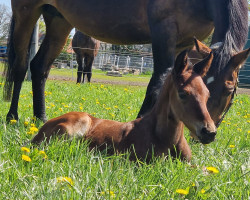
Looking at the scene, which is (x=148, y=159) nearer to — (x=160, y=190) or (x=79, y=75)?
(x=160, y=190)

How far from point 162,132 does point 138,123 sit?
294mm

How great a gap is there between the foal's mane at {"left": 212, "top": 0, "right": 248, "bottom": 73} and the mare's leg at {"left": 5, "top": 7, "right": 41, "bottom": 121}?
99.2 inches

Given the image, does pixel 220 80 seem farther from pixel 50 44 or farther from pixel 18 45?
pixel 18 45

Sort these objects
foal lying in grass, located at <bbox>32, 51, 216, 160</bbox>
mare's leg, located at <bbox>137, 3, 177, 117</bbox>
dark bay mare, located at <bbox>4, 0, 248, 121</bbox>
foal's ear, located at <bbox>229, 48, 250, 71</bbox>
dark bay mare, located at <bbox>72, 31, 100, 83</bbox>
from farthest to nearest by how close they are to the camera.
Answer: dark bay mare, located at <bbox>72, 31, 100, 83</bbox> → mare's leg, located at <bbox>137, 3, 177, 117</bbox> → dark bay mare, located at <bbox>4, 0, 248, 121</bbox> → foal's ear, located at <bbox>229, 48, 250, 71</bbox> → foal lying in grass, located at <bbox>32, 51, 216, 160</bbox>

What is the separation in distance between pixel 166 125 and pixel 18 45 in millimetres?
2739

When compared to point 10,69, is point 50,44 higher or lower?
higher

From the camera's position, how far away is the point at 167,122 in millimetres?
3061

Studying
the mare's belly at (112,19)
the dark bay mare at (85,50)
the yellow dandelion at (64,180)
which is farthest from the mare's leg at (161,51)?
the dark bay mare at (85,50)

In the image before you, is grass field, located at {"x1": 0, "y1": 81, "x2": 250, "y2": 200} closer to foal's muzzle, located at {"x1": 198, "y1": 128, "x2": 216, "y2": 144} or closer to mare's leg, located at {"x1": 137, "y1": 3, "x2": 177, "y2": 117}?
foal's muzzle, located at {"x1": 198, "y1": 128, "x2": 216, "y2": 144}

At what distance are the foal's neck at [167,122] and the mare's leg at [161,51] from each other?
0.80 metres

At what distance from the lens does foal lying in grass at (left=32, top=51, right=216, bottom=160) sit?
2762 mm

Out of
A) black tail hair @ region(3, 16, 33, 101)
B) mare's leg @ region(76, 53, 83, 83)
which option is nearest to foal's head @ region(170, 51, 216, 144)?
black tail hair @ region(3, 16, 33, 101)

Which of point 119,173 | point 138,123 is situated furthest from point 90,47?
point 119,173

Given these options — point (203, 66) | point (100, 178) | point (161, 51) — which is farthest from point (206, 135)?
point (161, 51)
